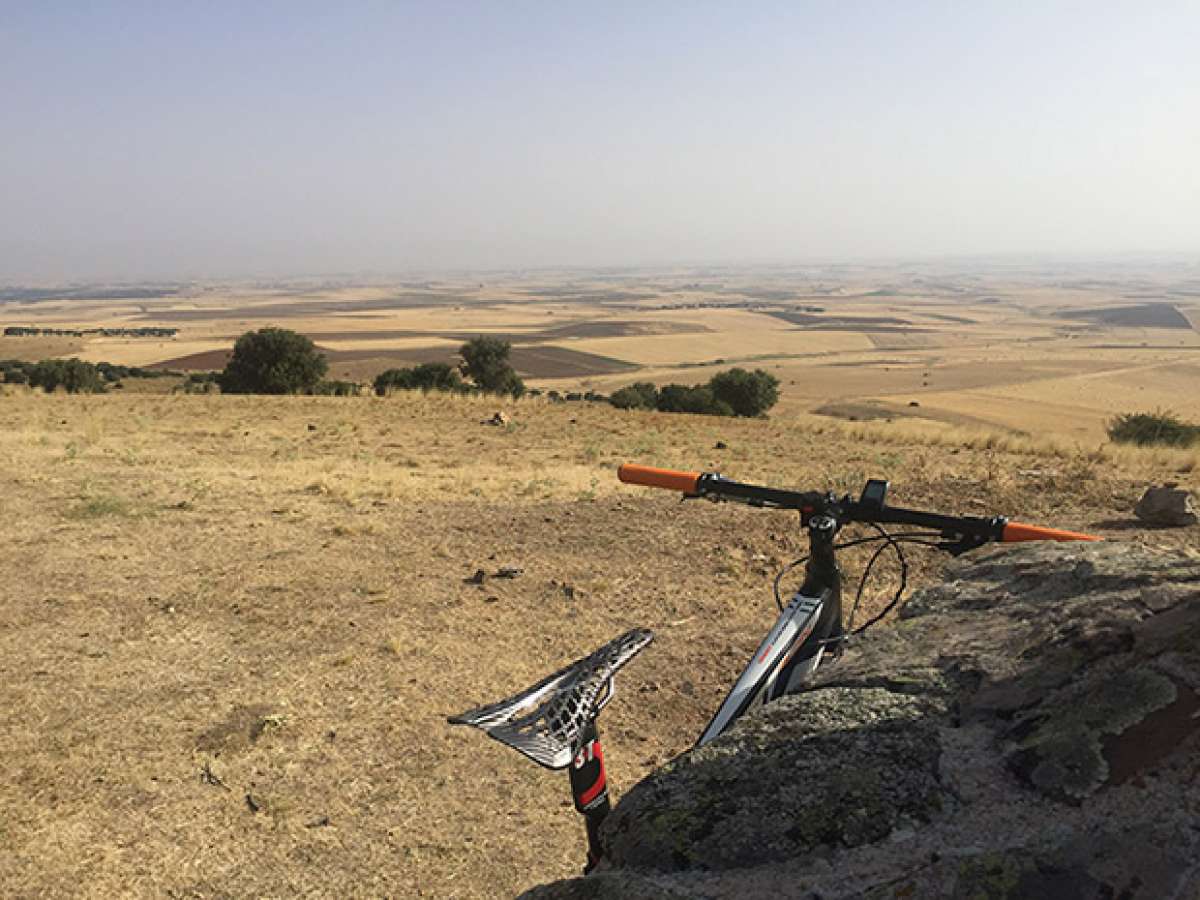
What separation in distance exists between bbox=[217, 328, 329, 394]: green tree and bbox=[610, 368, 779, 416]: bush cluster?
1425 cm

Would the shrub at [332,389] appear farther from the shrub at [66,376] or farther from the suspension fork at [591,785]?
the suspension fork at [591,785]

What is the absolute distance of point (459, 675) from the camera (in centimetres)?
718

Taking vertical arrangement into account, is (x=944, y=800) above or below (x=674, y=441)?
above

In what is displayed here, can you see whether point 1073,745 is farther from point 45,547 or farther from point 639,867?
point 45,547

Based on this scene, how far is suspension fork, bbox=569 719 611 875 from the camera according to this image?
2768 mm

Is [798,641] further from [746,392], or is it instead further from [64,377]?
[64,377]

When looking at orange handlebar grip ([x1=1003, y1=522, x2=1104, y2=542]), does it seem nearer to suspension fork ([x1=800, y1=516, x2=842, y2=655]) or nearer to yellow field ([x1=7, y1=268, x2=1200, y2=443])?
suspension fork ([x1=800, y1=516, x2=842, y2=655])

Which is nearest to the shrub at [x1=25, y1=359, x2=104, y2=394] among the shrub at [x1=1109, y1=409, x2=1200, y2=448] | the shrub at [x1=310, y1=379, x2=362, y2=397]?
the shrub at [x1=310, y1=379, x2=362, y2=397]

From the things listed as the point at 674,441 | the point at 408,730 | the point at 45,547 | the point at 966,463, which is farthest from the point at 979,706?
the point at 674,441

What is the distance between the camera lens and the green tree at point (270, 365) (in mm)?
34125

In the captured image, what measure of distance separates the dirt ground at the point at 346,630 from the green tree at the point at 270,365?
Answer: 16792 millimetres

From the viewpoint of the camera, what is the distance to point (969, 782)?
6.97ft

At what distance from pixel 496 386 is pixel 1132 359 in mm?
75125

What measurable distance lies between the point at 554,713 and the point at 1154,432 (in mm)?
30235
